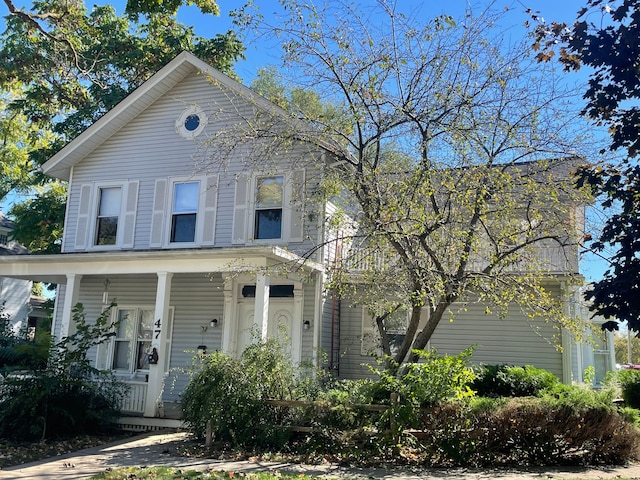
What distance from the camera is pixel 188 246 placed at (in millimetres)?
13750

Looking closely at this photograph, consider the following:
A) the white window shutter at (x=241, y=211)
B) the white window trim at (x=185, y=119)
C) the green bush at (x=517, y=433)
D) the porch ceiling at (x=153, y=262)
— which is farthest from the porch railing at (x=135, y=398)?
the white window trim at (x=185, y=119)

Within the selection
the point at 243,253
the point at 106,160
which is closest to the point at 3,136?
the point at 106,160

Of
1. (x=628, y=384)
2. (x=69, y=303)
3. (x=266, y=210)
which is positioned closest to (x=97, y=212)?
(x=69, y=303)

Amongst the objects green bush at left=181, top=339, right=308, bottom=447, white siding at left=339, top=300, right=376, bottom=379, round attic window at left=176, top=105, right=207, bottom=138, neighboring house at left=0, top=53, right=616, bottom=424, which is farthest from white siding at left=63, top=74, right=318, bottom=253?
green bush at left=181, top=339, right=308, bottom=447

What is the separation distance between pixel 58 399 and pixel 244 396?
3632 mm

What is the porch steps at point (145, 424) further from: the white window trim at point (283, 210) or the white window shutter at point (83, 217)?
the white window shutter at point (83, 217)

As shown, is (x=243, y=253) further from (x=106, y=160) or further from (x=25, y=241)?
(x=25, y=241)

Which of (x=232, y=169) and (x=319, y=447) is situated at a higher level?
(x=232, y=169)

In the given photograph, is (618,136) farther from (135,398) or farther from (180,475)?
(135,398)

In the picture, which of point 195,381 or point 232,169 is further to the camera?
point 232,169

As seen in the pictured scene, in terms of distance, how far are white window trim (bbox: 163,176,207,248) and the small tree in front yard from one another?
3.36 metres

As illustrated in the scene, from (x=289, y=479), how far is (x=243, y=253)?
4948 millimetres

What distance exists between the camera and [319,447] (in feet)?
27.7

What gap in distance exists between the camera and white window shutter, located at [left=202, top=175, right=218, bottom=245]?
13586mm
